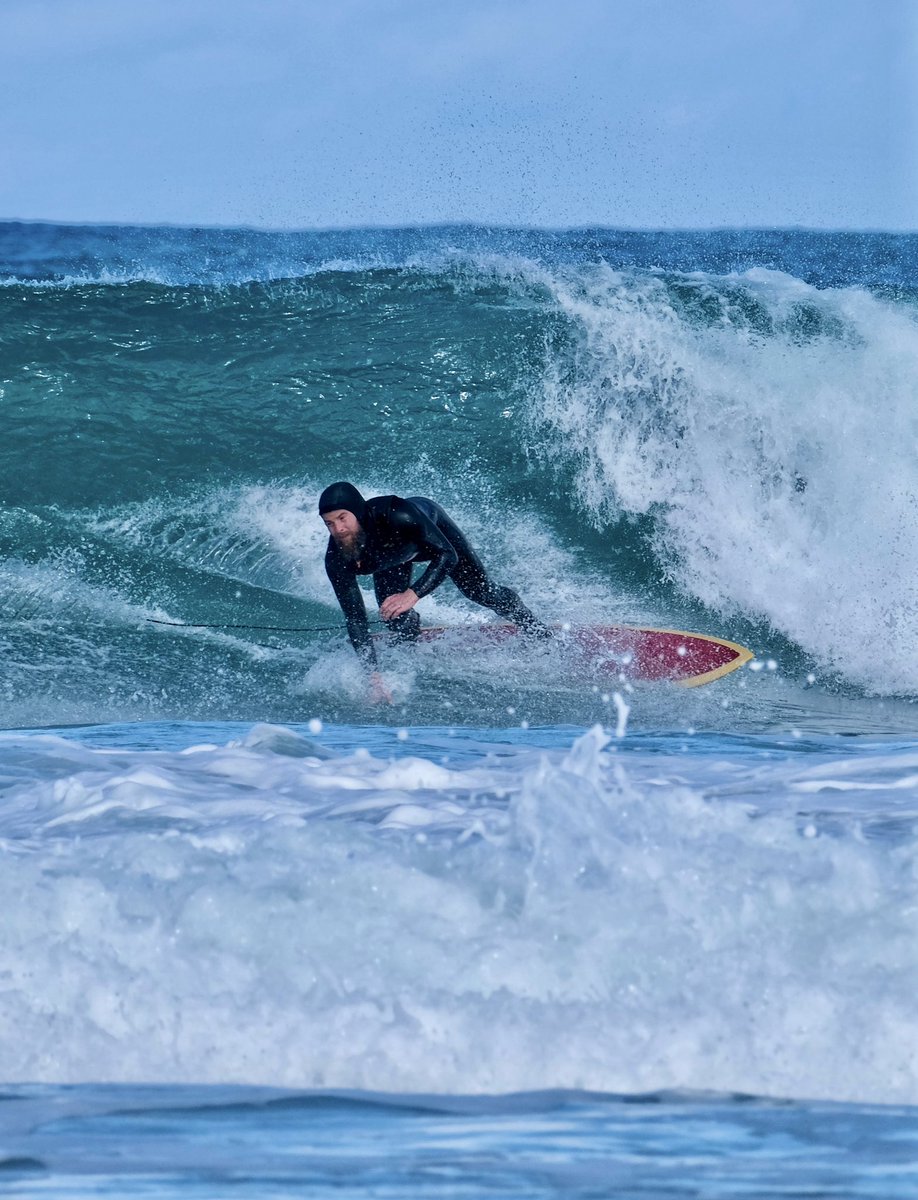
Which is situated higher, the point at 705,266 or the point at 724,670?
the point at 705,266

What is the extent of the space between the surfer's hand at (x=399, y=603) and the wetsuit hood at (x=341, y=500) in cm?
42

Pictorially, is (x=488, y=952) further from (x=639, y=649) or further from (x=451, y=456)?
(x=451, y=456)

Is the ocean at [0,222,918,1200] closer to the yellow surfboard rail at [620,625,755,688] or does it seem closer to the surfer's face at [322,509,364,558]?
the yellow surfboard rail at [620,625,755,688]

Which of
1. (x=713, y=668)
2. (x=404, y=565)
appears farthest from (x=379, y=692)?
(x=713, y=668)

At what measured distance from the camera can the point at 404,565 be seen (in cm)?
638

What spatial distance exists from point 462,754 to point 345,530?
207cm

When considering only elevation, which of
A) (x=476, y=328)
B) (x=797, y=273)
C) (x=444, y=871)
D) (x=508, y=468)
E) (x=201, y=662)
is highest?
(x=797, y=273)

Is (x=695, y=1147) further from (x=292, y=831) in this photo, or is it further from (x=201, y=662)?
(x=201, y=662)

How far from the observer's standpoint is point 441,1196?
5.39ft

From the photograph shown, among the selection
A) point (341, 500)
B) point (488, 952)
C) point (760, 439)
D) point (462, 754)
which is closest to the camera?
point (488, 952)

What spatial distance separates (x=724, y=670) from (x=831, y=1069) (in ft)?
14.9

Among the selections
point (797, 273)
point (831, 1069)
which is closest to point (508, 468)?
point (831, 1069)

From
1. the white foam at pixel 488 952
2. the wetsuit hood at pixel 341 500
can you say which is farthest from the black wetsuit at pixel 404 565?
the white foam at pixel 488 952

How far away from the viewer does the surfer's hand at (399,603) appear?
588 cm
